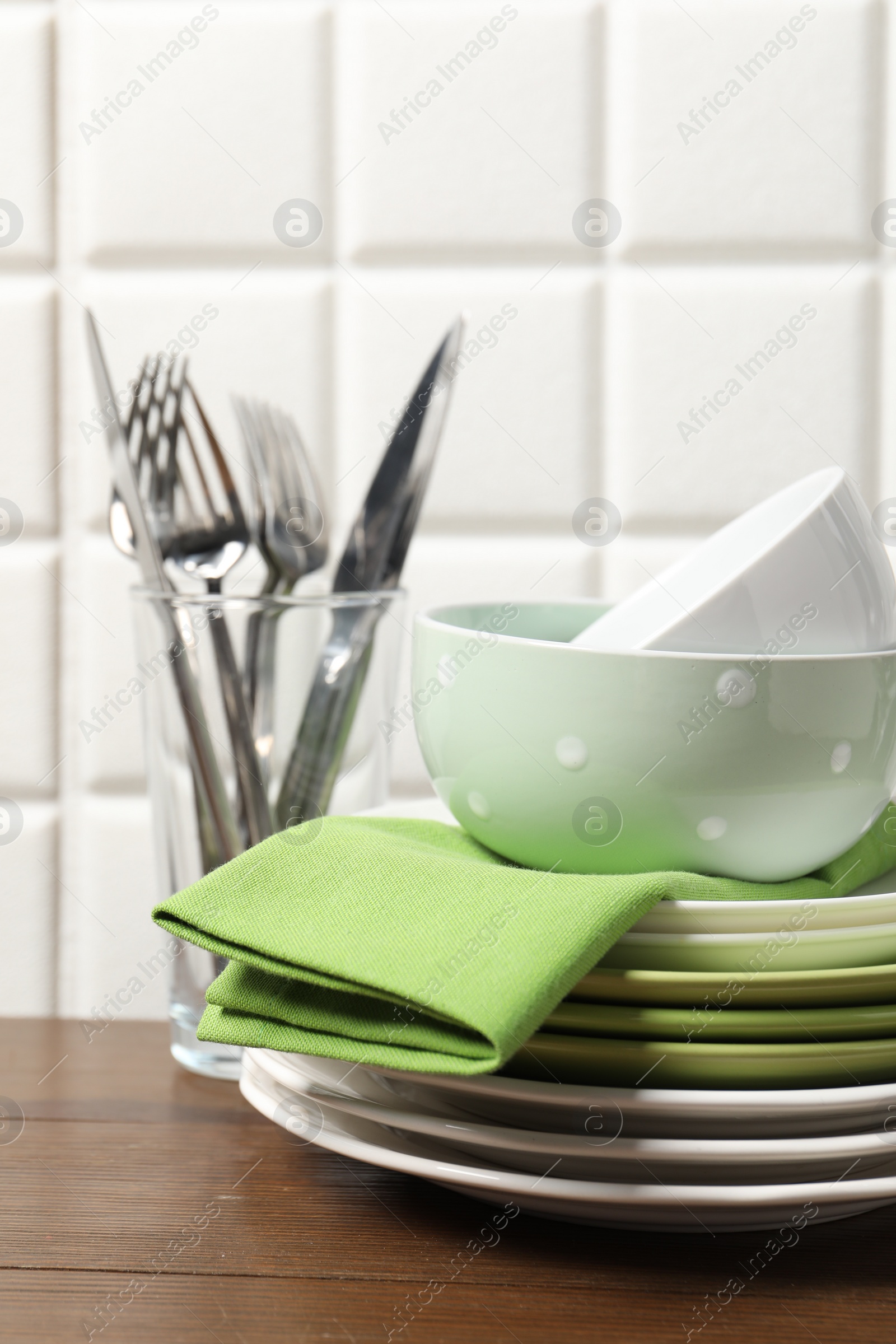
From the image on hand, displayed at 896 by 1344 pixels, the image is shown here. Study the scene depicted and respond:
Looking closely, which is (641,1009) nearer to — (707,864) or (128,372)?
(707,864)

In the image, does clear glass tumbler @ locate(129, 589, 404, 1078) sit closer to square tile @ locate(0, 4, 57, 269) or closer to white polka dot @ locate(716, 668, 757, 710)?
white polka dot @ locate(716, 668, 757, 710)

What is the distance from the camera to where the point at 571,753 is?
0.39 m

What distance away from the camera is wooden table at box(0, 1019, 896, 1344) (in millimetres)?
311

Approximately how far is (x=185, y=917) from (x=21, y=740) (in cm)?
45

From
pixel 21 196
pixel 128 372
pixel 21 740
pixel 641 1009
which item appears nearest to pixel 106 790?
pixel 21 740

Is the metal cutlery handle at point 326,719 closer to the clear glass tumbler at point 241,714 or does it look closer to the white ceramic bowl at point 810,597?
the clear glass tumbler at point 241,714

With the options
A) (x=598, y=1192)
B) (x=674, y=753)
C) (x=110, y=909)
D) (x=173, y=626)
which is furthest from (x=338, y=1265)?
(x=110, y=909)

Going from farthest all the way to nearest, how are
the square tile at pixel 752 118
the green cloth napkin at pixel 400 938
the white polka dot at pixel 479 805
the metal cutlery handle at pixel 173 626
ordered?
the square tile at pixel 752 118 → the metal cutlery handle at pixel 173 626 → the white polka dot at pixel 479 805 → the green cloth napkin at pixel 400 938

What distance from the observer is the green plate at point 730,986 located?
1.09 feet

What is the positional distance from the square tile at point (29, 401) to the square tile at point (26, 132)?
0.03 meters

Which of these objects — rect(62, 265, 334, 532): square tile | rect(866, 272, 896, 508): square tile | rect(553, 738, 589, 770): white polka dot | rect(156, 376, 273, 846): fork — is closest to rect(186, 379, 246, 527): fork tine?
rect(156, 376, 273, 846): fork

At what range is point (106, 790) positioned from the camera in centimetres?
76

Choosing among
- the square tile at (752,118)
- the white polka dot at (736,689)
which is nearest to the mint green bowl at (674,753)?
the white polka dot at (736,689)

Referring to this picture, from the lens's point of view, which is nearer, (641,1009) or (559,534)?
(641,1009)
